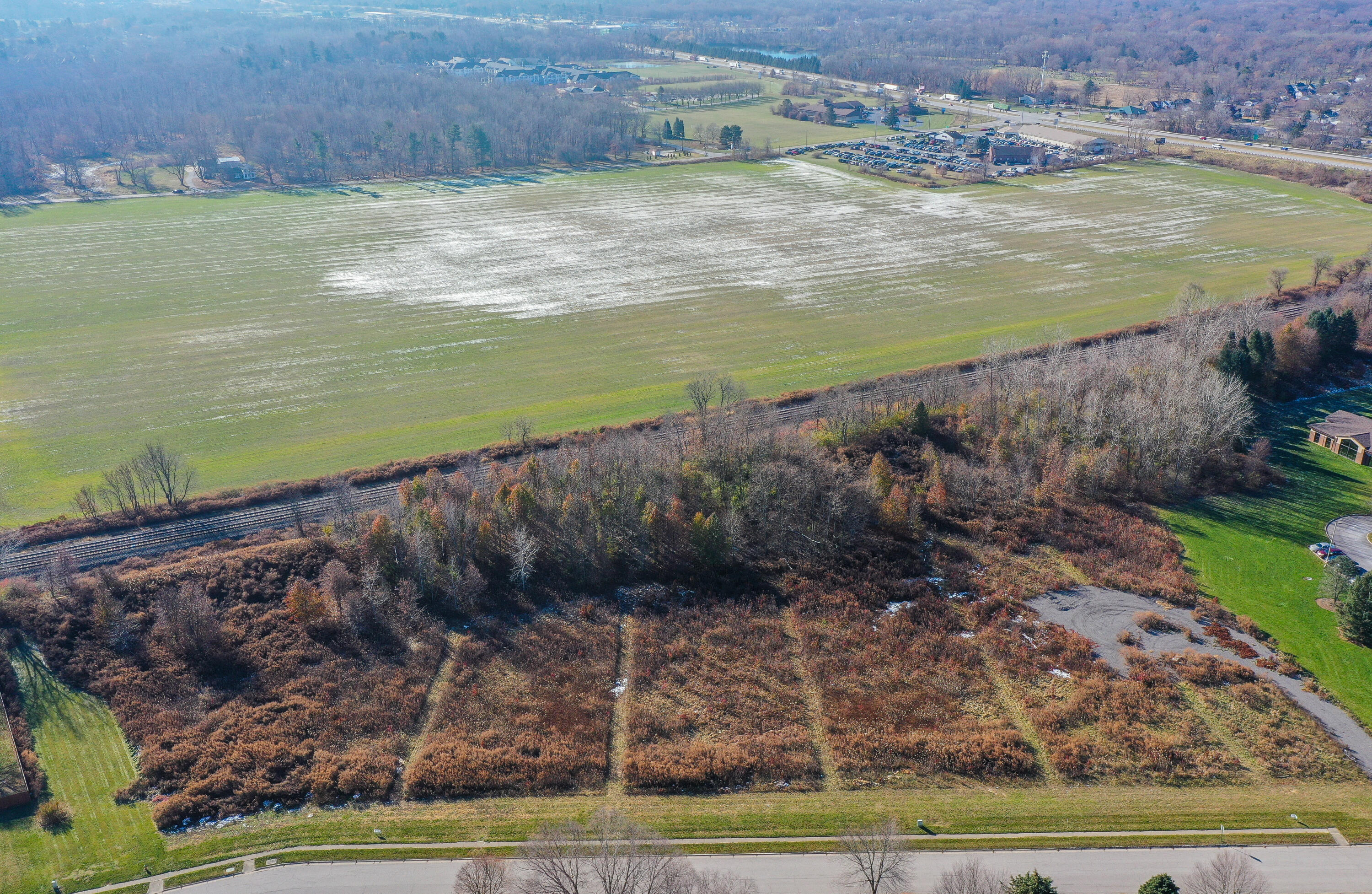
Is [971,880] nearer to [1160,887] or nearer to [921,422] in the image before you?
[1160,887]

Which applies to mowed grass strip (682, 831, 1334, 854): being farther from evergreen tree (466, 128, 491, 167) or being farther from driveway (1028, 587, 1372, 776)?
evergreen tree (466, 128, 491, 167)

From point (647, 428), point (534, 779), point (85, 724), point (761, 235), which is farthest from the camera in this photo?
point (761, 235)

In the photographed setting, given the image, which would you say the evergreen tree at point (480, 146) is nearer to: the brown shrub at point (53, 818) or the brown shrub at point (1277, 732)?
the brown shrub at point (53, 818)

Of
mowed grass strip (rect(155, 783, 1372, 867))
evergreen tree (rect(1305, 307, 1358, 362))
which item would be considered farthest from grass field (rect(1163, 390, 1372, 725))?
evergreen tree (rect(1305, 307, 1358, 362))

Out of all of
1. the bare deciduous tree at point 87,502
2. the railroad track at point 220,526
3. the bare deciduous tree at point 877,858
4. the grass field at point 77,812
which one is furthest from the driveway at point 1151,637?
the bare deciduous tree at point 87,502

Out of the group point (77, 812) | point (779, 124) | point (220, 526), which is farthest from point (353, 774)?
point (779, 124)

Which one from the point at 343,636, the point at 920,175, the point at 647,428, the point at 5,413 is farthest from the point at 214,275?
the point at 920,175

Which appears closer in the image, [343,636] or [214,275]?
[343,636]

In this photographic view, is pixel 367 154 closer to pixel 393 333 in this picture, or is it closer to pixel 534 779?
pixel 393 333

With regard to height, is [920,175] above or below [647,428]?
above
